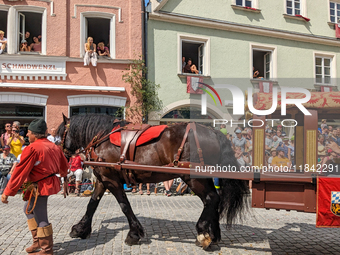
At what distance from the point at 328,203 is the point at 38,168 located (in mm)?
3198

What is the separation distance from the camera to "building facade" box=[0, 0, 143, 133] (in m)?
10.3

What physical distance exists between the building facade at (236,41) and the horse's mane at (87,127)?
6554 millimetres

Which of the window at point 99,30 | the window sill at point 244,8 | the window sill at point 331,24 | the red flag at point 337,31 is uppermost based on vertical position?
the window sill at point 244,8

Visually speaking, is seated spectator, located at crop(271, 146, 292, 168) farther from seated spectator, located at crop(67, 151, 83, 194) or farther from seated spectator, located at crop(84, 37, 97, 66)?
seated spectator, located at crop(84, 37, 97, 66)

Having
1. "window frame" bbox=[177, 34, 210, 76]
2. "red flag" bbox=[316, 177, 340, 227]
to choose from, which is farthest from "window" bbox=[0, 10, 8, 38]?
"red flag" bbox=[316, 177, 340, 227]

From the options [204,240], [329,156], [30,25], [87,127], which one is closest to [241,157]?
[329,156]

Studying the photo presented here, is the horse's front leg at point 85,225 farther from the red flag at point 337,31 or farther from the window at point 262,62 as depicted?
the red flag at point 337,31

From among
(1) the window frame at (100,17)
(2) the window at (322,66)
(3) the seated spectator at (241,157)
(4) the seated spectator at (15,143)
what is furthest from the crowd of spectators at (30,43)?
(2) the window at (322,66)

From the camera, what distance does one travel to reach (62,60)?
10508 millimetres

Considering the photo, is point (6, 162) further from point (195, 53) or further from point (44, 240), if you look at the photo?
point (195, 53)

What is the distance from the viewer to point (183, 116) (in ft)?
38.5

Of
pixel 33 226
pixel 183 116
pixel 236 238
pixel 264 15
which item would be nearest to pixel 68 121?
pixel 33 226

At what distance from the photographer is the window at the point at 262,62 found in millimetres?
13077

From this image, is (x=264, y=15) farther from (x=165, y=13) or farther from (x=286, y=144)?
(x=286, y=144)
